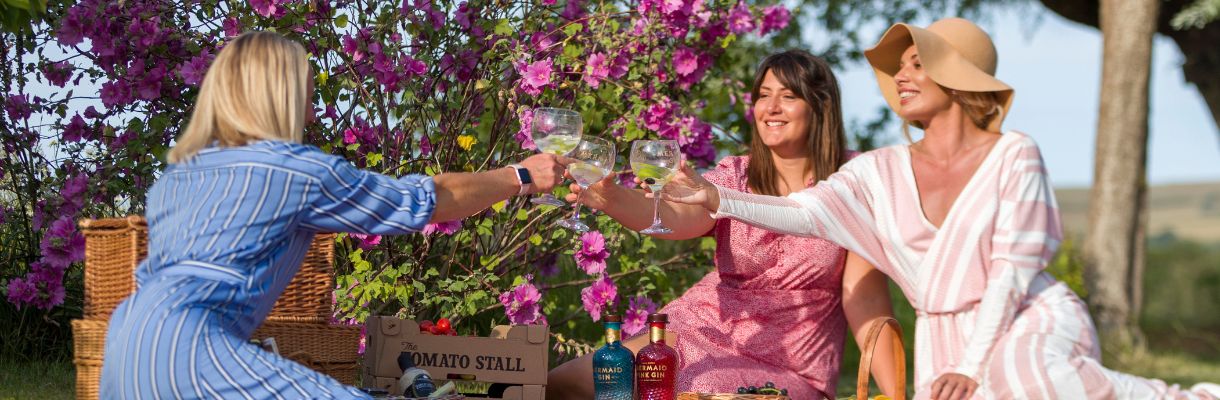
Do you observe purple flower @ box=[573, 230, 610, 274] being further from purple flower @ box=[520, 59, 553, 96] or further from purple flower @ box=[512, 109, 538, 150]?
purple flower @ box=[520, 59, 553, 96]

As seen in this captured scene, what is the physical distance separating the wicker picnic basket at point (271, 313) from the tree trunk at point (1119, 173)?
331 inches

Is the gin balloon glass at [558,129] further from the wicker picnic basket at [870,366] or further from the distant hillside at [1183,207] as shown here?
the distant hillside at [1183,207]

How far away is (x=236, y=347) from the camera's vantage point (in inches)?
105

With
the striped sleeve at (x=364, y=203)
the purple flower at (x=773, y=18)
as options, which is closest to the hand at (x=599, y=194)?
the striped sleeve at (x=364, y=203)

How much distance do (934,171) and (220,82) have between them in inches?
78.2

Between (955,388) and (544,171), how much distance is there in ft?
3.98

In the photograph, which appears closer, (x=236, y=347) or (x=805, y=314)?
(x=236, y=347)

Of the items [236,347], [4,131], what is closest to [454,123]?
[4,131]

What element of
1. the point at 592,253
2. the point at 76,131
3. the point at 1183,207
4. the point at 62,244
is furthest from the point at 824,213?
the point at 1183,207

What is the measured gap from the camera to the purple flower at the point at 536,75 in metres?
4.58

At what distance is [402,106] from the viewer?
4684 mm

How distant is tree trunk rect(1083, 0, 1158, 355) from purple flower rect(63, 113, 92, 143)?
27.6 ft

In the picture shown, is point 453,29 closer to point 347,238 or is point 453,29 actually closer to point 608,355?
point 347,238

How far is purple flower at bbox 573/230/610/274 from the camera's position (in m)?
4.64
